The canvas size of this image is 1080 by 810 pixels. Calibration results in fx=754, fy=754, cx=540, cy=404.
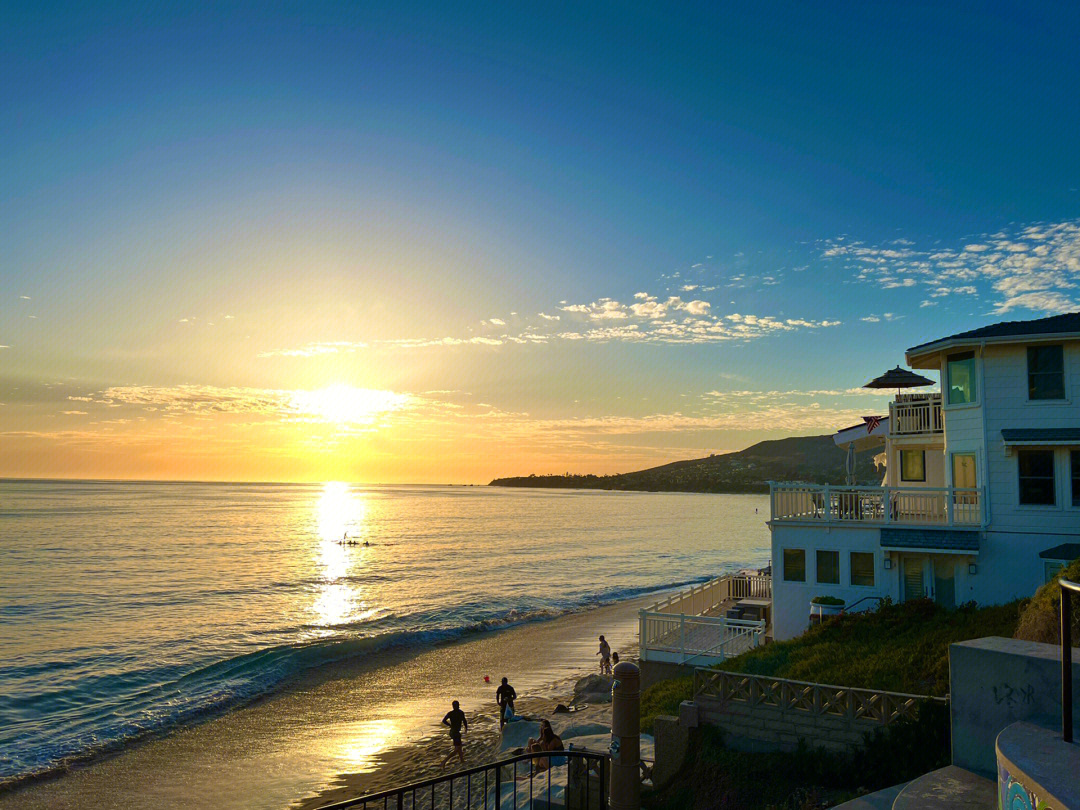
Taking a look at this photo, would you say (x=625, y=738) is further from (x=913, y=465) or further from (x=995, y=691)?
(x=913, y=465)

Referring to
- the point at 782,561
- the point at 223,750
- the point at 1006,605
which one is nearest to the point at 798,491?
the point at 782,561

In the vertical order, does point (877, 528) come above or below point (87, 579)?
above

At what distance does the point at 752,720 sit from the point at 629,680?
191 inches

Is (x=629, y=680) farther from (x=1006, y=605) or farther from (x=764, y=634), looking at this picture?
(x=764, y=634)

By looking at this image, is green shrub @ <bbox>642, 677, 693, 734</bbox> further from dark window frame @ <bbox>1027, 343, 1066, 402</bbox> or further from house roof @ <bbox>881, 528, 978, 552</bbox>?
dark window frame @ <bbox>1027, 343, 1066, 402</bbox>

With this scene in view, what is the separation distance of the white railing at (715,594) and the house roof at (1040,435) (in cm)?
972

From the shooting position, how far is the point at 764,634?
73.5ft

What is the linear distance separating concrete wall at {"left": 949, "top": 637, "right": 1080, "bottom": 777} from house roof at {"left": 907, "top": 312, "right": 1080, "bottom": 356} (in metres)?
15.1

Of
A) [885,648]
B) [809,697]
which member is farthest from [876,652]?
[809,697]

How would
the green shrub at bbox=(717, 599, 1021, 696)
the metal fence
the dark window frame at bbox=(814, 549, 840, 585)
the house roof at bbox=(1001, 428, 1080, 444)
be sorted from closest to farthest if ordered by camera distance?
the metal fence < the green shrub at bbox=(717, 599, 1021, 696) < the house roof at bbox=(1001, 428, 1080, 444) < the dark window frame at bbox=(814, 549, 840, 585)

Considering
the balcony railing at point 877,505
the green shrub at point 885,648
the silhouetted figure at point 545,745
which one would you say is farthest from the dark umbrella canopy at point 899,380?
the silhouetted figure at point 545,745

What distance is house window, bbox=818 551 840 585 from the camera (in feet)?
70.8

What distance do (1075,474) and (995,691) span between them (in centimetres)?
1561

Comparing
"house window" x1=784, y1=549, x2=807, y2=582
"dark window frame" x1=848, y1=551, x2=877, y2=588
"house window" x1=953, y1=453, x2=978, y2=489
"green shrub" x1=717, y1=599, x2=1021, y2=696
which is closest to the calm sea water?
"green shrub" x1=717, y1=599, x2=1021, y2=696
